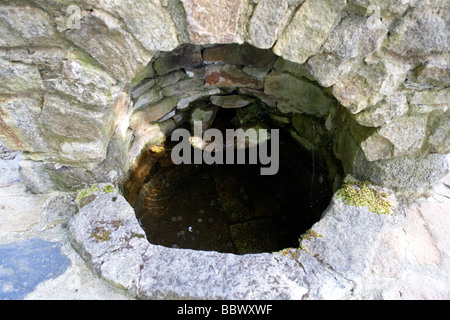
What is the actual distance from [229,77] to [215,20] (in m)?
1.32

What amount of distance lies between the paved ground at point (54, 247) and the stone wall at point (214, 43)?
0.51 feet

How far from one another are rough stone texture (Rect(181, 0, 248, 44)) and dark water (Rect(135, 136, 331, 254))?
5.58 feet

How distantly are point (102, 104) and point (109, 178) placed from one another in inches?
24.4

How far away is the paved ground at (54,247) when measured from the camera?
1532 mm

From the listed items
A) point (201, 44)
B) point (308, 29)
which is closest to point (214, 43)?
point (201, 44)

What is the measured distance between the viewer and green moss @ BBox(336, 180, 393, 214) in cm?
180

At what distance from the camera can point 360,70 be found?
1.51m

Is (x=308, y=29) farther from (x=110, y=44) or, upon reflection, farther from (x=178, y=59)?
(x=178, y=59)

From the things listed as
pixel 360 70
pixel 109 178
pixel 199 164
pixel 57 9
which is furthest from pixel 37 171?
pixel 360 70

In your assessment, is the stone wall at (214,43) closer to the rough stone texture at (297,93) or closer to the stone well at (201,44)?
the stone well at (201,44)

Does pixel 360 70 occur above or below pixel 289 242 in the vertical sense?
above

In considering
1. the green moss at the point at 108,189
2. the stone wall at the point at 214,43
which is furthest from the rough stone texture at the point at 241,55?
the green moss at the point at 108,189

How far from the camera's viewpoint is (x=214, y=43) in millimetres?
1572

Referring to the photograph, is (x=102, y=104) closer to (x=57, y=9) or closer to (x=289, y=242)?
(x=57, y=9)
